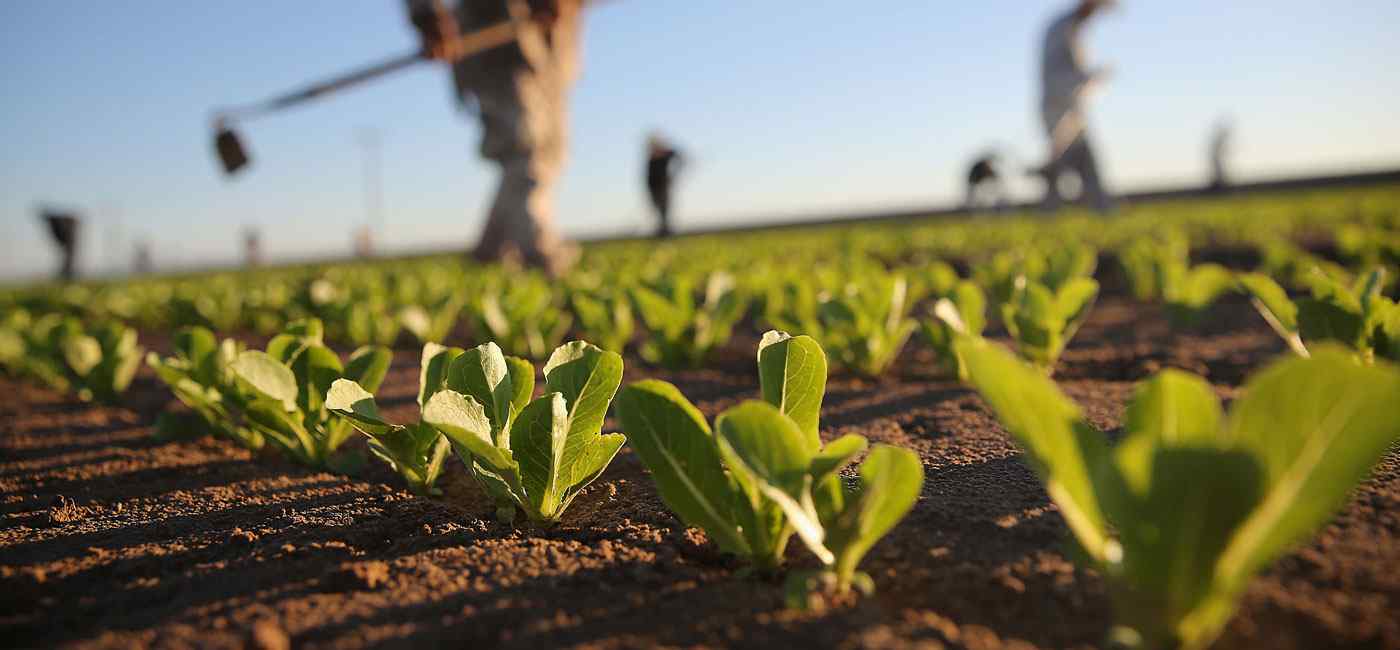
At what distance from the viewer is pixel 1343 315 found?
74.2 inches

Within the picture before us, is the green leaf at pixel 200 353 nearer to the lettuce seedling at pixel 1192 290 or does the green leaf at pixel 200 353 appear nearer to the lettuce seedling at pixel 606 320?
the lettuce seedling at pixel 606 320

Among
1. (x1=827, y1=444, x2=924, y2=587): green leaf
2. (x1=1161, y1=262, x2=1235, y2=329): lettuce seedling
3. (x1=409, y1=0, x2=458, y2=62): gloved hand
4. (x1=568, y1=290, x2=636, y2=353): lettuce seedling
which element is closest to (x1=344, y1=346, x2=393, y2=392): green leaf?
(x1=827, y1=444, x2=924, y2=587): green leaf

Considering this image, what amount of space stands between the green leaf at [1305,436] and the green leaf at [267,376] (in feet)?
5.77

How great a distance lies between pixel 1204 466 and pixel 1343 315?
159cm

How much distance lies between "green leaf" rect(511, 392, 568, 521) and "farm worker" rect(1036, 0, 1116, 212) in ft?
54.8

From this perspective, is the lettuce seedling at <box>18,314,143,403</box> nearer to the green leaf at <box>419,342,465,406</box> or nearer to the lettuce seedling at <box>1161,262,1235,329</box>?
the green leaf at <box>419,342,465,406</box>

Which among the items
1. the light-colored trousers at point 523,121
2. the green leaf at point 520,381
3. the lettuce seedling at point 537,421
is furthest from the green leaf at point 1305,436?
the light-colored trousers at point 523,121

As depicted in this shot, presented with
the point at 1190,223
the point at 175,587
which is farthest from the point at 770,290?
the point at 1190,223

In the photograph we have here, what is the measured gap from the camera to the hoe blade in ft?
25.3

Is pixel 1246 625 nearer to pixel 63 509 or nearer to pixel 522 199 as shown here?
pixel 63 509

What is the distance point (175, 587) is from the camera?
125 cm

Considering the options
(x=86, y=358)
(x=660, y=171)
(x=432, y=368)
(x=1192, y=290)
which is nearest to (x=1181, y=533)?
(x=432, y=368)

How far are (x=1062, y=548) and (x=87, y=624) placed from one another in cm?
157

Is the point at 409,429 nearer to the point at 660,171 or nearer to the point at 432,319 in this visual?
the point at 432,319
